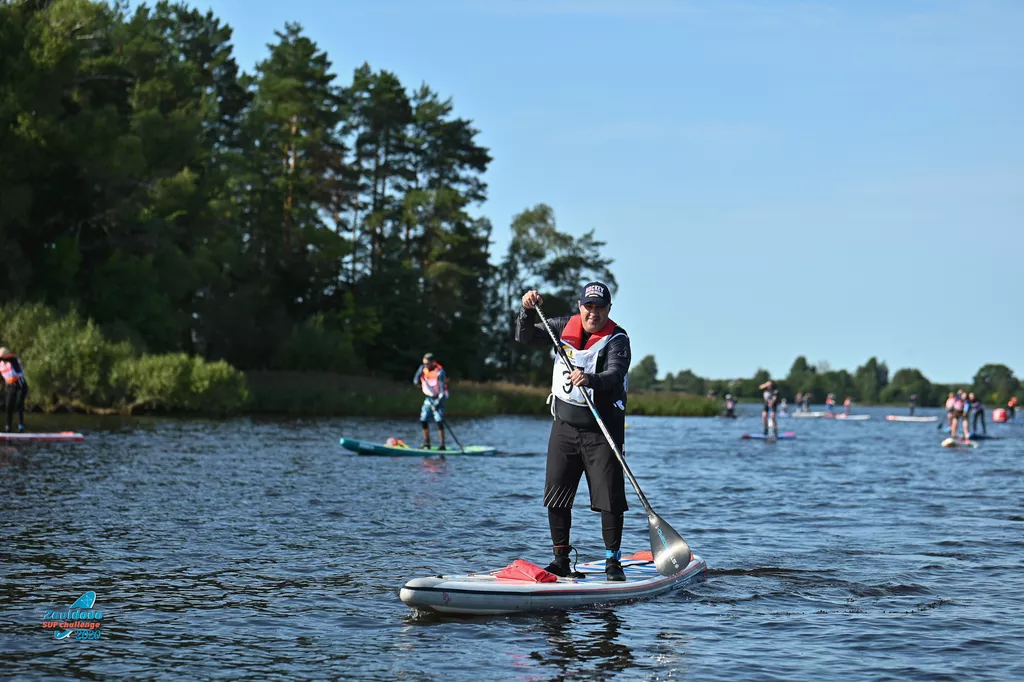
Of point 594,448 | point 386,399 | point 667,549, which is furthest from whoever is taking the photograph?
point 386,399

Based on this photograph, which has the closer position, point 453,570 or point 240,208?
point 453,570

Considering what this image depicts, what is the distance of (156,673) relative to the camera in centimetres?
684

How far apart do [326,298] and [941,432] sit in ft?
124

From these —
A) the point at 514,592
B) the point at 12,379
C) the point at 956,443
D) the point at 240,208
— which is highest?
the point at 240,208

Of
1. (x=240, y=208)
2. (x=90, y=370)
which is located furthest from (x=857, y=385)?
(x=90, y=370)

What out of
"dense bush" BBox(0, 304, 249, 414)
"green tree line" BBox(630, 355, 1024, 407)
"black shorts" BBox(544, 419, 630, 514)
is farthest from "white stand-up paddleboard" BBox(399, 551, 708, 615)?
"green tree line" BBox(630, 355, 1024, 407)

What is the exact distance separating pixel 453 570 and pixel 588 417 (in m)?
2.21

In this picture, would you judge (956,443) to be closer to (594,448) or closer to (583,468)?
(583,468)

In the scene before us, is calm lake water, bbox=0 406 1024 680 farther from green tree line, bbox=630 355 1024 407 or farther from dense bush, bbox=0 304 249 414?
green tree line, bbox=630 355 1024 407

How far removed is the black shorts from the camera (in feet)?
30.3

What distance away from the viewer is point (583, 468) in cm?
954

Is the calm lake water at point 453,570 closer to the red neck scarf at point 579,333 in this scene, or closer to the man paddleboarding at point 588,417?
the man paddleboarding at point 588,417

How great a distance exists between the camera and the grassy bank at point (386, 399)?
163 ft

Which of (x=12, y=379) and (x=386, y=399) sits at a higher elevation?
(x=12, y=379)
